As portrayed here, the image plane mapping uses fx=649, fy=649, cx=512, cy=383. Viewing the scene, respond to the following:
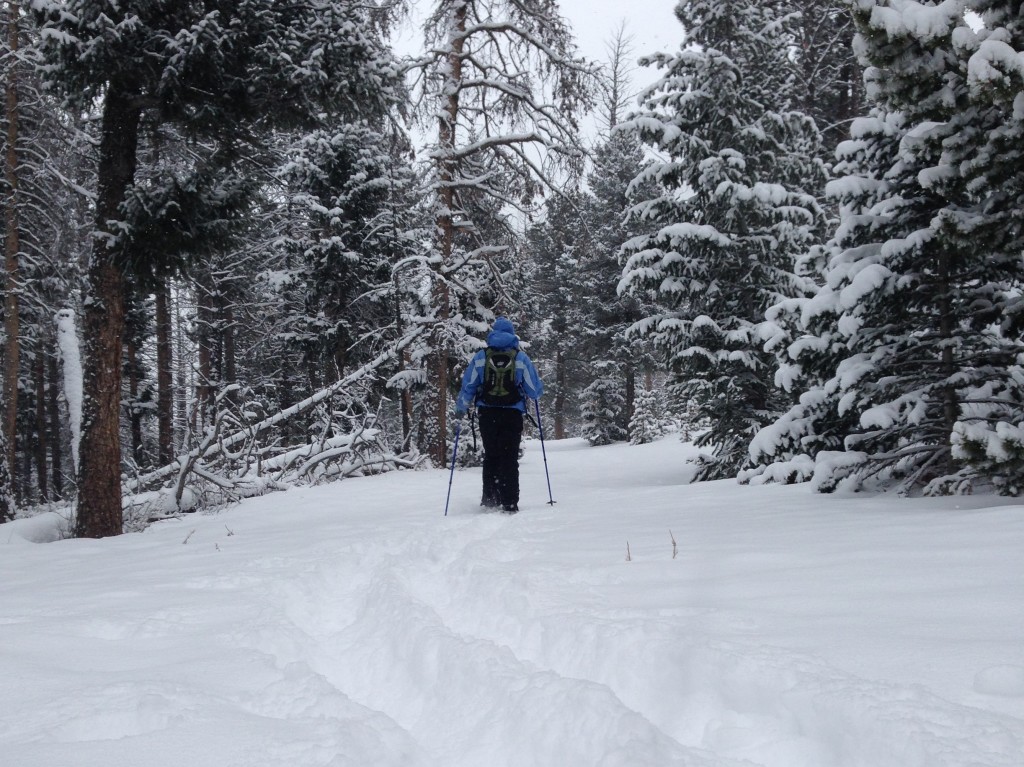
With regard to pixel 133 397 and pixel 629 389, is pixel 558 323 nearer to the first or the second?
pixel 629 389

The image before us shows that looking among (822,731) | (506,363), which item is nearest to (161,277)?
(506,363)

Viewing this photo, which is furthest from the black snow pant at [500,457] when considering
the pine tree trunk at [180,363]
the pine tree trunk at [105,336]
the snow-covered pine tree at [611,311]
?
the snow-covered pine tree at [611,311]

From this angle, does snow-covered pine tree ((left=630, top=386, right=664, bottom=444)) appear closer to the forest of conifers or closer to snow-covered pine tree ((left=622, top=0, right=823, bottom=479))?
the forest of conifers

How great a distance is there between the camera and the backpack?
294 inches

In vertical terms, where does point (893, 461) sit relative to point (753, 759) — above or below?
above

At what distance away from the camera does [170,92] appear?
21.7 feet

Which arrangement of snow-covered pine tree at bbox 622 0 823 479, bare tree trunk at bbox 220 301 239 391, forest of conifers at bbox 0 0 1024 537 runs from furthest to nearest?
bare tree trunk at bbox 220 301 239 391
snow-covered pine tree at bbox 622 0 823 479
forest of conifers at bbox 0 0 1024 537

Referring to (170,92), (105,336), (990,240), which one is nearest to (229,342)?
(105,336)

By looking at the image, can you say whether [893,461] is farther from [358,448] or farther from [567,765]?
[358,448]

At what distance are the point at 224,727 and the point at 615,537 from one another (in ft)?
10.9

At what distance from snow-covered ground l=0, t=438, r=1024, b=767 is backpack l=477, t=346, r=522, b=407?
274cm

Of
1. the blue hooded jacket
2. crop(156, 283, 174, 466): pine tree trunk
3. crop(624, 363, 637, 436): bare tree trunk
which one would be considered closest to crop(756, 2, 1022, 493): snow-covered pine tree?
the blue hooded jacket

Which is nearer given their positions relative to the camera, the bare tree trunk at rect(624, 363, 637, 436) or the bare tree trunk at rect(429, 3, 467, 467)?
the bare tree trunk at rect(429, 3, 467, 467)

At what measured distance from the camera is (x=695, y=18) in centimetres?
1282
